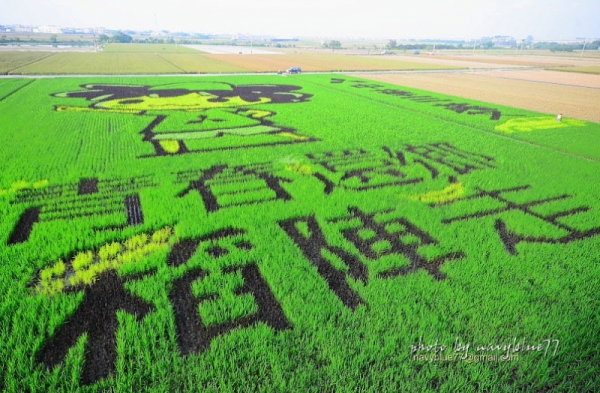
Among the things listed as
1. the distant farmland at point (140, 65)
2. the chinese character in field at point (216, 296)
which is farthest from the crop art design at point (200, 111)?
the distant farmland at point (140, 65)

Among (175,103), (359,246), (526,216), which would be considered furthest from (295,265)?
(175,103)

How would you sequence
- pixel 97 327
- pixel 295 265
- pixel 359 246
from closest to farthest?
pixel 97 327 → pixel 295 265 → pixel 359 246

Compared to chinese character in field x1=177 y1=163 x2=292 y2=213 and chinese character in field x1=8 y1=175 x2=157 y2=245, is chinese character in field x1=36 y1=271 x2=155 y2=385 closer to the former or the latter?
chinese character in field x1=8 y1=175 x2=157 y2=245

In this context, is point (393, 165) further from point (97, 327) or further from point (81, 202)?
point (97, 327)

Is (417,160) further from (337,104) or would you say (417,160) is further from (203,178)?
(337,104)

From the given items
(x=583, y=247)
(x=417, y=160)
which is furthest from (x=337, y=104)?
(x=583, y=247)

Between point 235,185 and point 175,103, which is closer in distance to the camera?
point 235,185

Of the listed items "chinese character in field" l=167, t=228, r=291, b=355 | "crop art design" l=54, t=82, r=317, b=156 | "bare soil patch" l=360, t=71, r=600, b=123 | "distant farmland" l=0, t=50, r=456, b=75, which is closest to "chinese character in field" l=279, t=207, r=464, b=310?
"chinese character in field" l=167, t=228, r=291, b=355
